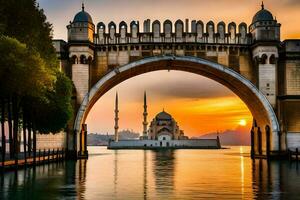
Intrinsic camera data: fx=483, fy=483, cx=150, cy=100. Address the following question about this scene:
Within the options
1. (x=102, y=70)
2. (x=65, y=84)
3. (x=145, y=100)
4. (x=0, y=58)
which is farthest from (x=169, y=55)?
(x=145, y=100)

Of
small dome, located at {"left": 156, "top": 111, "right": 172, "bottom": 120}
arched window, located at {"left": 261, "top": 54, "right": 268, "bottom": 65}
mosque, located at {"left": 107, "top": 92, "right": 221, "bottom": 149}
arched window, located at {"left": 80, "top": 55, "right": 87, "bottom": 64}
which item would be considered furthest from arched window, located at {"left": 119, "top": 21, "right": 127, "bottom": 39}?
small dome, located at {"left": 156, "top": 111, "right": 172, "bottom": 120}

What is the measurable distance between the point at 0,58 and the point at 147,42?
2266cm

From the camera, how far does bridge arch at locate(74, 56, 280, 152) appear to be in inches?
1881

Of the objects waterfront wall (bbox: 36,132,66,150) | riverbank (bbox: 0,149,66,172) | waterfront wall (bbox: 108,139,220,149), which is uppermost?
waterfront wall (bbox: 36,132,66,150)

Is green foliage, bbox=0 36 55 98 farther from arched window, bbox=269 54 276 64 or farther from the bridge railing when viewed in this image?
arched window, bbox=269 54 276 64

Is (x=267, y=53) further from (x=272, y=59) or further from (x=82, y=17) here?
(x=82, y=17)

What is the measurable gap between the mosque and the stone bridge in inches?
Result: 3765

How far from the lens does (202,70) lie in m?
51.8

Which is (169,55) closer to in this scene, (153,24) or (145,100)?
(153,24)

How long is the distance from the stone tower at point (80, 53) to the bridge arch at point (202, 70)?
105 cm

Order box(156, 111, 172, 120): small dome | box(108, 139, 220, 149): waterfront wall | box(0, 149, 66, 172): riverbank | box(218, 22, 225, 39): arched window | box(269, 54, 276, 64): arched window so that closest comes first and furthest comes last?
box(0, 149, 66, 172): riverbank
box(269, 54, 276, 64): arched window
box(218, 22, 225, 39): arched window
box(108, 139, 220, 149): waterfront wall
box(156, 111, 172, 120): small dome

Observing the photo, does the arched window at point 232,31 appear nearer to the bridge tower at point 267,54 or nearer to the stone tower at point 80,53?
the bridge tower at point 267,54

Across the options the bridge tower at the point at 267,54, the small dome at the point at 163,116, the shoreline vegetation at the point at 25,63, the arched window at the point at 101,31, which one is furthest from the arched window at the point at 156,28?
the small dome at the point at 163,116

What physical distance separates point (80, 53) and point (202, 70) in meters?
13.2
